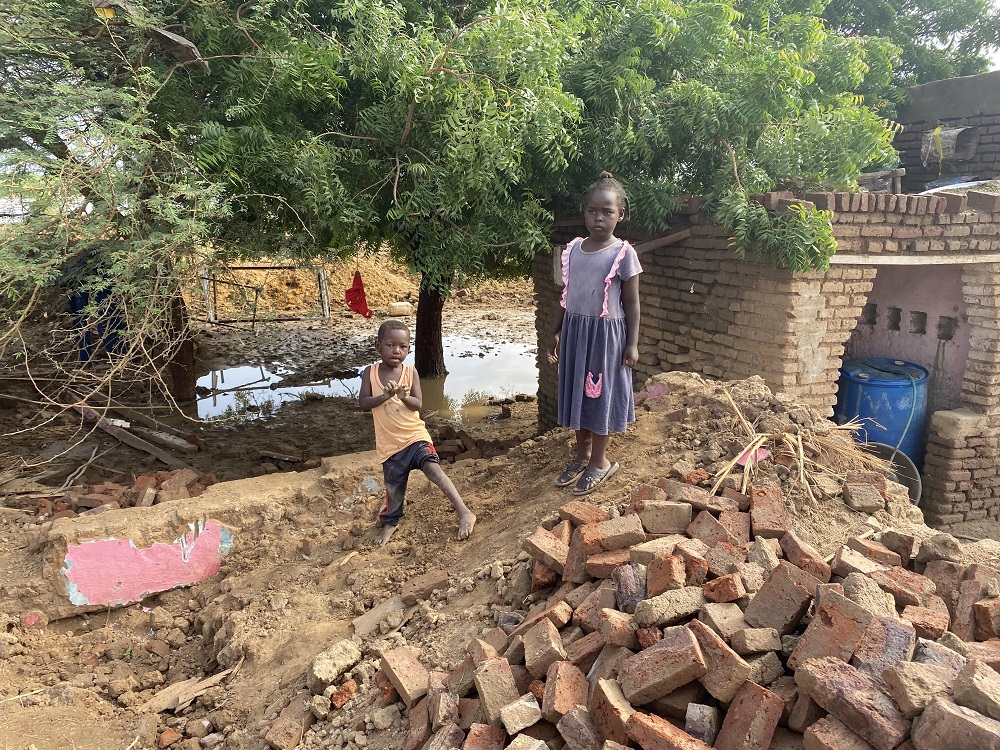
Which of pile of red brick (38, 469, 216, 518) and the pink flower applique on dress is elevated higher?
the pink flower applique on dress

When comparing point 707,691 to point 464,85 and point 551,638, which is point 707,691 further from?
point 464,85

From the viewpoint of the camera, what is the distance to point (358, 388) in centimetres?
1109

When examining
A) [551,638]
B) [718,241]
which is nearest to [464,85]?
[718,241]

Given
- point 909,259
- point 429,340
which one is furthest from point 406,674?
point 429,340

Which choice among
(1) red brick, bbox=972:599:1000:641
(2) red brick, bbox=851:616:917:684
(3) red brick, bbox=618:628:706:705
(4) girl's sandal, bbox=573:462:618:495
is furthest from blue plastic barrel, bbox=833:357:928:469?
(3) red brick, bbox=618:628:706:705

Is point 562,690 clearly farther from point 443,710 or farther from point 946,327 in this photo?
point 946,327

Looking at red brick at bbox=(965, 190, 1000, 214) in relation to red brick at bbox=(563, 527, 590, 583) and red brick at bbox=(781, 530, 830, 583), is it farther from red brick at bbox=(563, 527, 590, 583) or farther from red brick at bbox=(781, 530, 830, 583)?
red brick at bbox=(563, 527, 590, 583)

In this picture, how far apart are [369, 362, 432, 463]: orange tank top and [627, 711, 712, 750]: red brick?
2369mm

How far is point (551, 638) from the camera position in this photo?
2.53m

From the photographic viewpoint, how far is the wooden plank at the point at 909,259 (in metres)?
5.55

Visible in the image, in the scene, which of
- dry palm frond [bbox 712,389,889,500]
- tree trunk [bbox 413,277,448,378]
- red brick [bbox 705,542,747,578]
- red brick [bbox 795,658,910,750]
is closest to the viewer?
red brick [bbox 795,658,910,750]

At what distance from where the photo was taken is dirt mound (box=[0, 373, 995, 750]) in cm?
323

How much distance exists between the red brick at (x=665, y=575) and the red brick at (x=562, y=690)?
1.44 ft

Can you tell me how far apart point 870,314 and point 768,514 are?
518 cm
